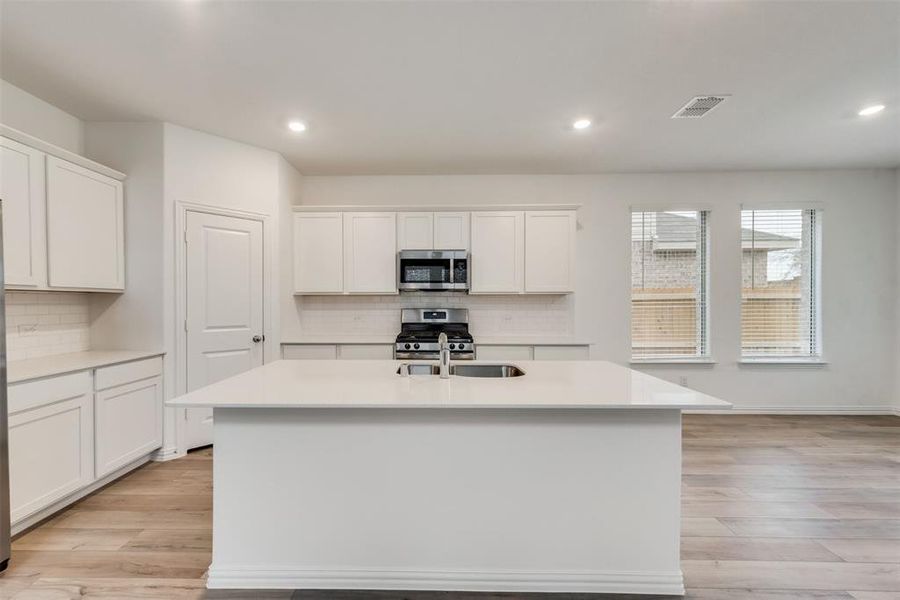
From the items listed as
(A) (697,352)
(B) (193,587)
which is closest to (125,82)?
(B) (193,587)

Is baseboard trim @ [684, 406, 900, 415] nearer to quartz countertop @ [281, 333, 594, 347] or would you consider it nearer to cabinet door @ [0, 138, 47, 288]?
quartz countertop @ [281, 333, 594, 347]

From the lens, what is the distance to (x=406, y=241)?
4.50 m

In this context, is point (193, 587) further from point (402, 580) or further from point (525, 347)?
point (525, 347)

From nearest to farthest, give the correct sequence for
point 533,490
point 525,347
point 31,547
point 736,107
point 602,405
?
point 602,405 < point 533,490 < point 31,547 < point 736,107 < point 525,347

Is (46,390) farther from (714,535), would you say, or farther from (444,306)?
(714,535)

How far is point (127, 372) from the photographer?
9.86 feet

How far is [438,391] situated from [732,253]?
172 inches

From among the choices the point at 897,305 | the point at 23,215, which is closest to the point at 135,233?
the point at 23,215

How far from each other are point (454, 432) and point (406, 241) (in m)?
2.91

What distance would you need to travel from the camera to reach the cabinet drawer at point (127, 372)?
277cm

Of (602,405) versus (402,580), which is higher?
(602,405)

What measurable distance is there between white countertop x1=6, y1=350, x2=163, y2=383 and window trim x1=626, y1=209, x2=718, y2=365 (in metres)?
4.51

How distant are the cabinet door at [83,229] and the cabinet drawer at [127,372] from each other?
61cm

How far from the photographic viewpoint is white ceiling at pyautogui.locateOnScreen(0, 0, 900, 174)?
6.95ft
